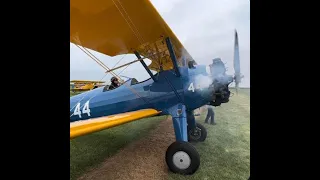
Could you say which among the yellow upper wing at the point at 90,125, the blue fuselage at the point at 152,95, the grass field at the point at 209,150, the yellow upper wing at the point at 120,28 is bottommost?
the grass field at the point at 209,150

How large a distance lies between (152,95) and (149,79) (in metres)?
0.37

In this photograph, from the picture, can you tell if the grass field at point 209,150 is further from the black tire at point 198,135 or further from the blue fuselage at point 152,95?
the blue fuselage at point 152,95

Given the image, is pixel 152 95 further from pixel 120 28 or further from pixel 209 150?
pixel 209 150

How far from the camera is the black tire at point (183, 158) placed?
2.88 metres

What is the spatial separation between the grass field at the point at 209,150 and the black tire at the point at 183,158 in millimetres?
97

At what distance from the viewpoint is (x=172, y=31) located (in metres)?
3.72

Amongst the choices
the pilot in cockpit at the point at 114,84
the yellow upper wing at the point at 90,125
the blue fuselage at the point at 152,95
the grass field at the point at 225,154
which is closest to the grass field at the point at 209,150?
the grass field at the point at 225,154

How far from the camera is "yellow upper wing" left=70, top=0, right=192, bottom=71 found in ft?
9.73

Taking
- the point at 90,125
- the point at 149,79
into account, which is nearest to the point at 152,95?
the point at 149,79
